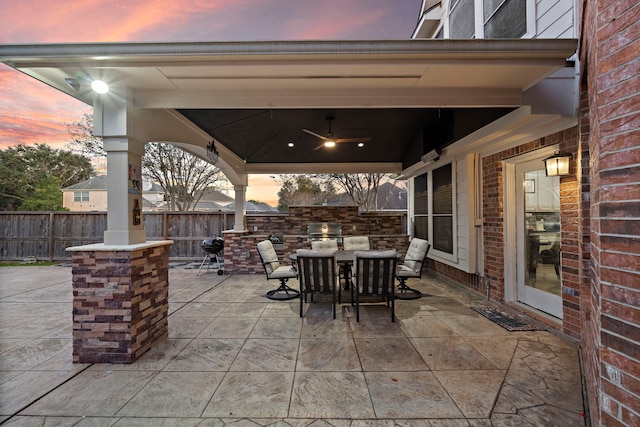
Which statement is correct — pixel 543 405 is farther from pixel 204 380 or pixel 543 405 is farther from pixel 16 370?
pixel 16 370

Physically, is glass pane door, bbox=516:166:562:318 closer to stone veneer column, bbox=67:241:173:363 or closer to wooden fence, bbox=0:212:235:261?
stone veneer column, bbox=67:241:173:363

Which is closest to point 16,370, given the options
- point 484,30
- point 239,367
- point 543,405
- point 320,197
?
point 239,367

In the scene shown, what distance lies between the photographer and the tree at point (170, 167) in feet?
A: 36.7

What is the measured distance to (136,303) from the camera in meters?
2.78

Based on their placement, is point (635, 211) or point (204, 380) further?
point (204, 380)

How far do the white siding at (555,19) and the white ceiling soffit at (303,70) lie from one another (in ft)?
3.15

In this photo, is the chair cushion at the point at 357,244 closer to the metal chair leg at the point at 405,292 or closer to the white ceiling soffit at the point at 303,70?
the metal chair leg at the point at 405,292

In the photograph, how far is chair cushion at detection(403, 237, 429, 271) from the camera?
4874 millimetres

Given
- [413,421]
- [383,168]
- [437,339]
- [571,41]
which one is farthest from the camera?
[383,168]

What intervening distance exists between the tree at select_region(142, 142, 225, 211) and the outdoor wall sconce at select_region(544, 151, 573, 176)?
10943 mm

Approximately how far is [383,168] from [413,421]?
22.6 ft

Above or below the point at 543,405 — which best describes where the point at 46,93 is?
above

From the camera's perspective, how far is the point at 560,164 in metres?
3.13

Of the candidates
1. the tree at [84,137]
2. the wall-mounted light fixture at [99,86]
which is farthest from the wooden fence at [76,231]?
the wall-mounted light fixture at [99,86]
